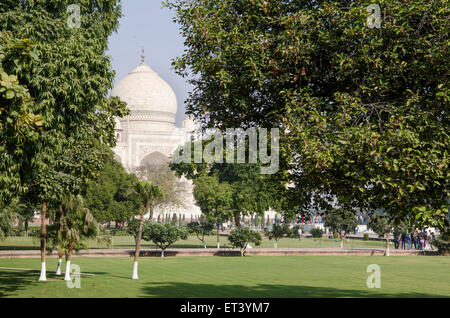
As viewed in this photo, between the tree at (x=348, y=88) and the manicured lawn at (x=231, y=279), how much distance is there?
6981mm

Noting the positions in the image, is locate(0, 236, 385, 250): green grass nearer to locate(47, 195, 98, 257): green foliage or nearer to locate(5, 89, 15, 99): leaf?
locate(47, 195, 98, 257): green foliage

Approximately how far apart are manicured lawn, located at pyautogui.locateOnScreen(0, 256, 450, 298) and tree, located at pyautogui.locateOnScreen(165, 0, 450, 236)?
6981 millimetres

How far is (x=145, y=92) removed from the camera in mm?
75938

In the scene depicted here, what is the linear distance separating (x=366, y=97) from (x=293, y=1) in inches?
82.1

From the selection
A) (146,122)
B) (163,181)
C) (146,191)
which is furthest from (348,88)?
(146,122)

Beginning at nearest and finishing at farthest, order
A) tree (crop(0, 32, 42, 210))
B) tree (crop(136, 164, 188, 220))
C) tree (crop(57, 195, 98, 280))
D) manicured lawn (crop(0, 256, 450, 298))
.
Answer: tree (crop(0, 32, 42, 210)) < manicured lawn (crop(0, 256, 450, 298)) < tree (crop(57, 195, 98, 280)) < tree (crop(136, 164, 188, 220))

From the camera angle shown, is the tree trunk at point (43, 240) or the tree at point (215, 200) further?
the tree at point (215, 200)

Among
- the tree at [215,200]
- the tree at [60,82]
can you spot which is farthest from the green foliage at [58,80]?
the tree at [215,200]

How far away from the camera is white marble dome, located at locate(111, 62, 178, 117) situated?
75.6 m

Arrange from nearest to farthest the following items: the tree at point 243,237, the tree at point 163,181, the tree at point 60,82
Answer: the tree at point 60,82, the tree at point 243,237, the tree at point 163,181

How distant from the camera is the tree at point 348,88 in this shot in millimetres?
7859

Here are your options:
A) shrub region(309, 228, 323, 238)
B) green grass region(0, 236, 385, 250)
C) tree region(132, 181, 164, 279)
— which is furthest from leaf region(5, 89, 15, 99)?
shrub region(309, 228, 323, 238)

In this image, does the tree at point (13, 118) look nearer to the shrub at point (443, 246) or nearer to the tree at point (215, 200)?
the tree at point (215, 200)
